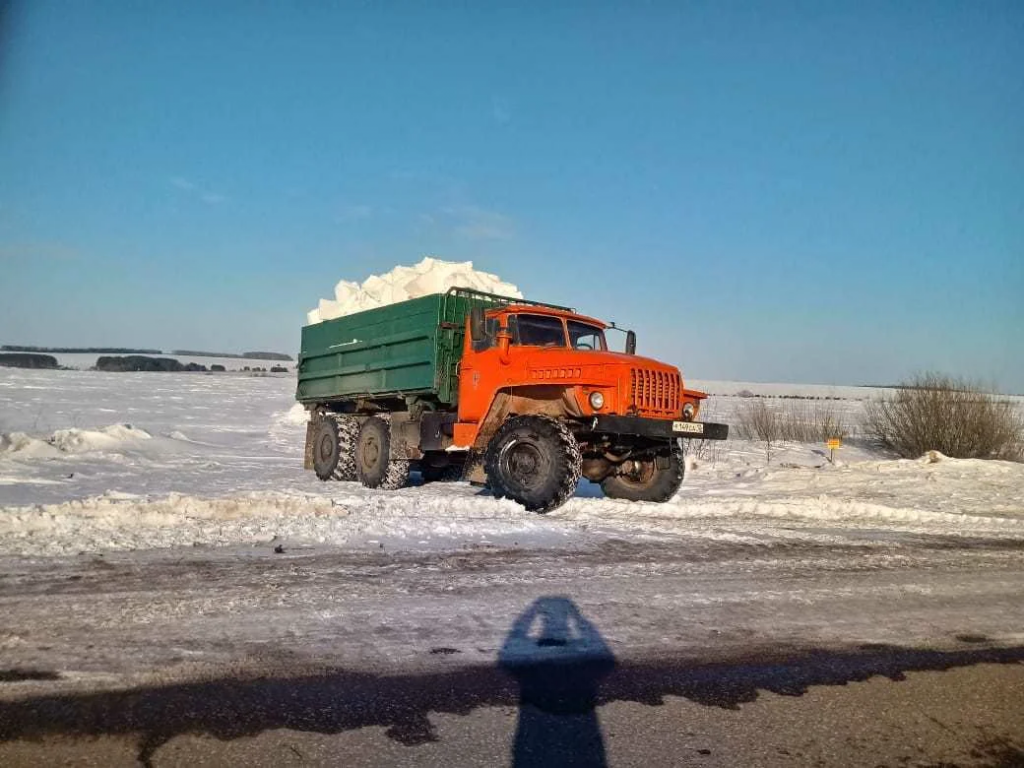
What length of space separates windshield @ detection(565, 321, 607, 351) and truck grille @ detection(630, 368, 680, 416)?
4.57ft

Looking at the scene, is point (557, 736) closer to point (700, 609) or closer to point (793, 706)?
point (793, 706)

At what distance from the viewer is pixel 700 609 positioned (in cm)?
533

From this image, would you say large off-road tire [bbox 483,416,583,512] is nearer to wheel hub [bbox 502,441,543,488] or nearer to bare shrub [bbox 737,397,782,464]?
wheel hub [bbox 502,441,543,488]

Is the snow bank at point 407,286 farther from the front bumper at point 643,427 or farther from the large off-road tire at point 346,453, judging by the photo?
the front bumper at point 643,427

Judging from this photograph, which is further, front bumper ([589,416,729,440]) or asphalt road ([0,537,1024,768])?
front bumper ([589,416,729,440])

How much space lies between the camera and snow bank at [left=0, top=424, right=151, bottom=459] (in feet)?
46.4

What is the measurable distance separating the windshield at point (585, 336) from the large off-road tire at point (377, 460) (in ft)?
11.2

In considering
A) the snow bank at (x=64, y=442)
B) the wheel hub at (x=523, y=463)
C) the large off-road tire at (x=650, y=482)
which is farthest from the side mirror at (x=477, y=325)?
the snow bank at (x=64, y=442)

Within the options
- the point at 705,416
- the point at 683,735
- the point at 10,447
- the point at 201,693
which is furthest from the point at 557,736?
the point at 705,416

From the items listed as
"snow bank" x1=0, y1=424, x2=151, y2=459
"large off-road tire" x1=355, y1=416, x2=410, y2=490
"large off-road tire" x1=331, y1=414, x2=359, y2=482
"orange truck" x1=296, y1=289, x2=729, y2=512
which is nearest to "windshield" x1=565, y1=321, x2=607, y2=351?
"orange truck" x1=296, y1=289, x2=729, y2=512

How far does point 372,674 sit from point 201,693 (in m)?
0.81

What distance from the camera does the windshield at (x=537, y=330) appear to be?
35.2 ft

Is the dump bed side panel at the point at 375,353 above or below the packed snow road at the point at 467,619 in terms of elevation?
above

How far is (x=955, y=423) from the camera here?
21297 millimetres
